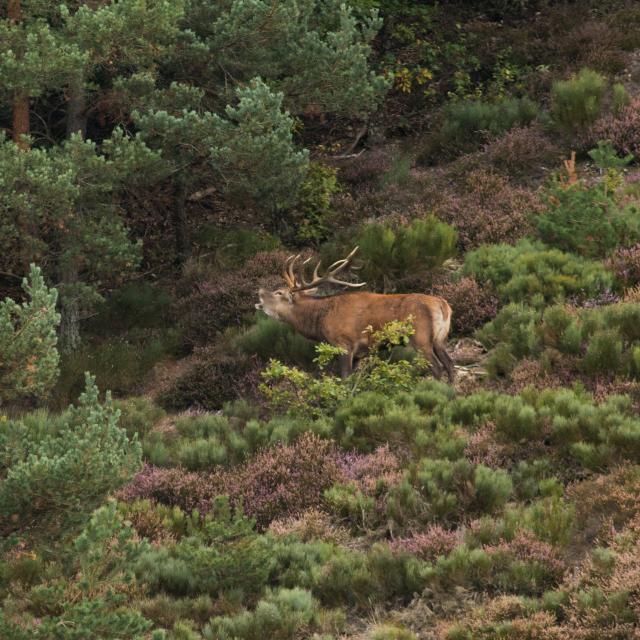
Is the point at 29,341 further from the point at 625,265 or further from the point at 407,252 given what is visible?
the point at 625,265

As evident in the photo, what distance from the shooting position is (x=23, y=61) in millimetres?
13648

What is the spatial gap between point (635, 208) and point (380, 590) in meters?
6.98

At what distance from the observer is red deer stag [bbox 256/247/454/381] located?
11.8m

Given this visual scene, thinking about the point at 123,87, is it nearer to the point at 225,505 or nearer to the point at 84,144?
the point at 84,144

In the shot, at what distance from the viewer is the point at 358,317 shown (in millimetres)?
12164

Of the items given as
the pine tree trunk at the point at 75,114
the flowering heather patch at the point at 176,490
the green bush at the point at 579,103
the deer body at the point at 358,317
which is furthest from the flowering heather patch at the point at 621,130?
the flowering heather patch at the point at 176,490

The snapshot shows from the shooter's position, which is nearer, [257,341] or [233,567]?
[233,567]

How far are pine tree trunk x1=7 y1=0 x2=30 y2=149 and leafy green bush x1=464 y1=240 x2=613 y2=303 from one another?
6.04 m

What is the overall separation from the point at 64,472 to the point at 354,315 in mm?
5968

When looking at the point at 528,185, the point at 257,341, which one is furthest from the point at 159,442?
the point at 528,185

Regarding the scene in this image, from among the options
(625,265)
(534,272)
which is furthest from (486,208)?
(625,265)

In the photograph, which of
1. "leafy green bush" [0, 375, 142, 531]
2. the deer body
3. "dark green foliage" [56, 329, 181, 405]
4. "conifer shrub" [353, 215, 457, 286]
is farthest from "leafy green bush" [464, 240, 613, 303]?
"leafy green bush" [0, 375, 142, 531]

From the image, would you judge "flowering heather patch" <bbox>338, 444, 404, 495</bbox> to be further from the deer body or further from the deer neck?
the deer neck

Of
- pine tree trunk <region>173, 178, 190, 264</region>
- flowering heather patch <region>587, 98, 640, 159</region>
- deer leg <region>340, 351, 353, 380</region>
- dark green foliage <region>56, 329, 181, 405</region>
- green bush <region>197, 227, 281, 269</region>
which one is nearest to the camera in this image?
deer leg <region>340, 351, 353, 380</region>
